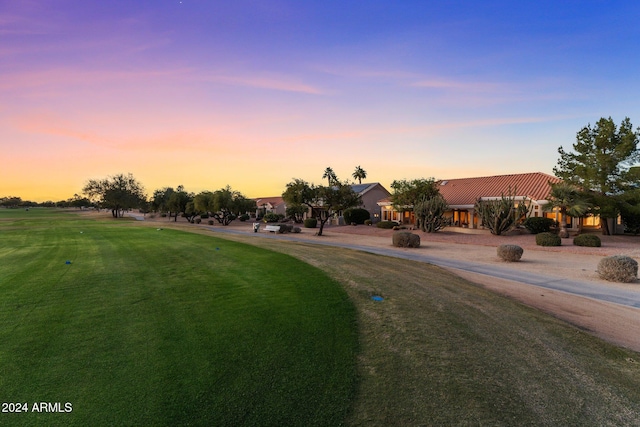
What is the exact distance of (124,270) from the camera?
11.5 m

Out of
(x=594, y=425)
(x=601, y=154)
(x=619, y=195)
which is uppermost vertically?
(x=601, y=154)

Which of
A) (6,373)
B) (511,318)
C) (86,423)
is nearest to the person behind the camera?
(86,423)

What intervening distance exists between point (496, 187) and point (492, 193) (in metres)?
1.59

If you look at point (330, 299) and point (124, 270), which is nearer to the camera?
point (330, 299)

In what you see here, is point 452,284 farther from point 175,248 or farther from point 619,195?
point 619,195

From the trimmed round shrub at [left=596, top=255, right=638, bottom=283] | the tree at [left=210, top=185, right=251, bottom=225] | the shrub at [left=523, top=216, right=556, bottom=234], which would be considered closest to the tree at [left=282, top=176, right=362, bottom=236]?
the shrub at [left=523, top=216, right=556, bottom=234]

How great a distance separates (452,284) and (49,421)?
10.6 m

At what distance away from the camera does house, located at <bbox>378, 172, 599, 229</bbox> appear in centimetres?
3394

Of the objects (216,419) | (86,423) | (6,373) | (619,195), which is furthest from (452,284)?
(619,195)

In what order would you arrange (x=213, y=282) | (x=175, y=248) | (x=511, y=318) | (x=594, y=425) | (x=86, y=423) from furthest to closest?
(x=175, y=248) → (x=213, y=282) → (x=511, y=318) → (x=594, y=425) → (x=86, y=423)

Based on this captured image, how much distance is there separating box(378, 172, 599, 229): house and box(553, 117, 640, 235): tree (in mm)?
3713

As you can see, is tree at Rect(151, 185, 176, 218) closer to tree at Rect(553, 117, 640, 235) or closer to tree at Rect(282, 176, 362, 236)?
tree at Rect(282, 176, 362, 236)

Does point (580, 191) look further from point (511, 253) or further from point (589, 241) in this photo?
point (511, 253)

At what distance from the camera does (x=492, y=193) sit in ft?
128
